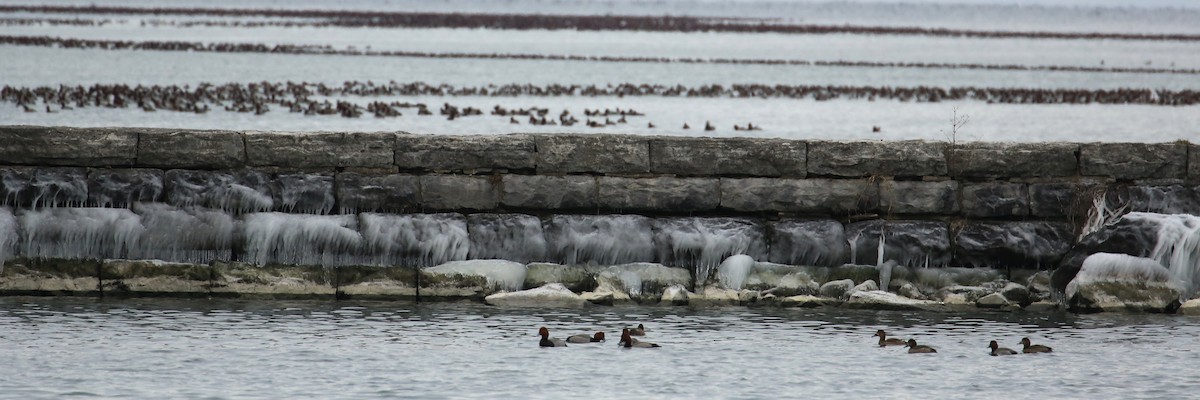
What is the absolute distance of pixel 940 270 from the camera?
14.2 meters

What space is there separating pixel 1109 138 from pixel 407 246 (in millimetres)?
16876

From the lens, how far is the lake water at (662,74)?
27875 millimetres

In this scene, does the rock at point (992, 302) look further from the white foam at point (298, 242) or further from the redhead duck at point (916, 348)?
the white foam at point (298, 242)

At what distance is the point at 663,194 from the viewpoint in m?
14.3

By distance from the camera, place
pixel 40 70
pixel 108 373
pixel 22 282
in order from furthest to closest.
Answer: pixel 40 70
pixel 22 282
pixel 108 373

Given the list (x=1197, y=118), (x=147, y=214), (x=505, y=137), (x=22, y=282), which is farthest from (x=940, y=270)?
(x=1197, y=118)

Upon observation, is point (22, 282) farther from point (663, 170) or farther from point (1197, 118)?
point (1197, 118)

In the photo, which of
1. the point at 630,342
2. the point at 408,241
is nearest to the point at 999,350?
the point at 630,342

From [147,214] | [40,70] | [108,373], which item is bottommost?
[108,373]

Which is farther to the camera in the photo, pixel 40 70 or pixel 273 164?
pixel 40 70

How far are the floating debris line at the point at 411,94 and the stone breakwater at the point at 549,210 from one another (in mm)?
13692

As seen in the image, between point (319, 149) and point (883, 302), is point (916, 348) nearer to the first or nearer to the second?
point (883, 302)

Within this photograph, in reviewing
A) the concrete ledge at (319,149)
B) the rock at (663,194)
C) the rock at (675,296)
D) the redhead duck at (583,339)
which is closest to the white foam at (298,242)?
the concrete ledge at (319,149)

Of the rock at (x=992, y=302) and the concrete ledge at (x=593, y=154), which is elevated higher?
the concrete ledge at (x=593, y=154)
